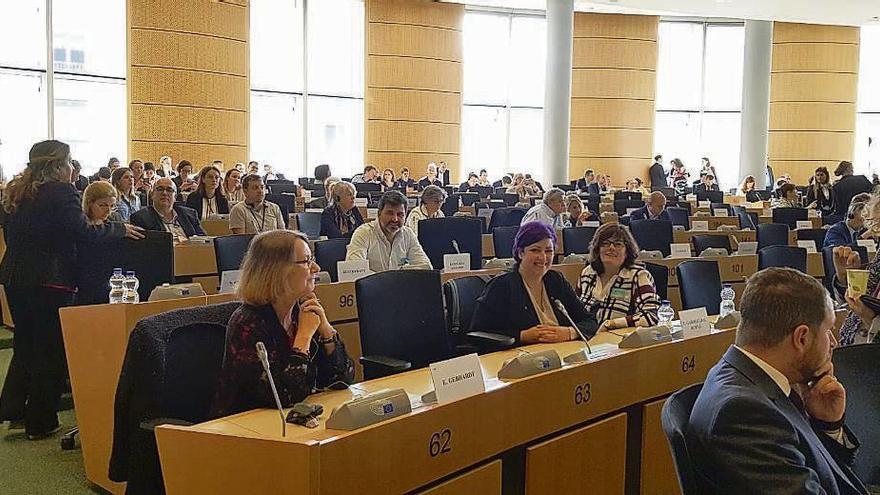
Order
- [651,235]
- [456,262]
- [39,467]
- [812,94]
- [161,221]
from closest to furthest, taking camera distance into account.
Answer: [39,467] → [456,262] → [161,221] → [651,235] → [812,94]

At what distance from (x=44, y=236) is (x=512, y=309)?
2411 millimetres

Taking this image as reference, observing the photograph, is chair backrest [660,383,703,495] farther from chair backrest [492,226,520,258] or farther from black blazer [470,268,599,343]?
chair backrest [492,226,520,258]

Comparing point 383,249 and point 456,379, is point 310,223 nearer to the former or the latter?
point 383,249

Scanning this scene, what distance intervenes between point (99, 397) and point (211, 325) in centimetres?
111

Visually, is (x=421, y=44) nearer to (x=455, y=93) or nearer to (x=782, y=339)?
(x=455, y=93)

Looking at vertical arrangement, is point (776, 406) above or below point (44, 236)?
below

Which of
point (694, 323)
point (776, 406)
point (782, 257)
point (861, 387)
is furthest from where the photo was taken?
point (782, 257)

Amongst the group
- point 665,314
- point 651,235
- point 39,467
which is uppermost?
point 651,235

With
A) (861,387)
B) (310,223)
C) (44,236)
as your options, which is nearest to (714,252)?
(310,223)

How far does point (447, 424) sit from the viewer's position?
2.59 metres

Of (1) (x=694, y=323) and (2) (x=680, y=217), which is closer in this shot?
(1) (x=694, y=323)

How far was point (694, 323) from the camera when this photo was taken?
12.7 feet

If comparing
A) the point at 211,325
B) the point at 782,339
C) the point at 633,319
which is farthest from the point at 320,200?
the point at 782,339

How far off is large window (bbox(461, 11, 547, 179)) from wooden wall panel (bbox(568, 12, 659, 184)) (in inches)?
39.8
